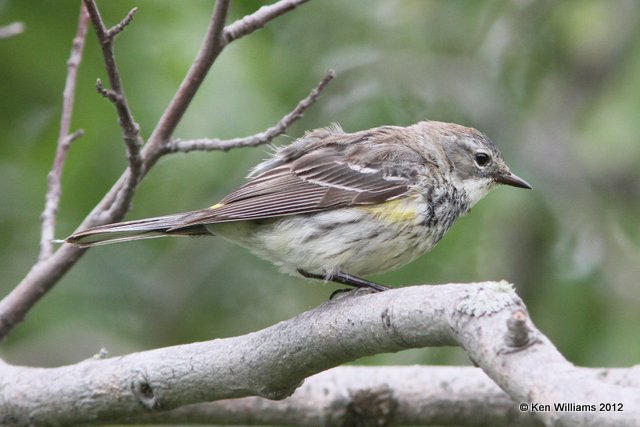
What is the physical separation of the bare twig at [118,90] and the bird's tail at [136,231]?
0.88ft

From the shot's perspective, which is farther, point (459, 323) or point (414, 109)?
point (414, 109)

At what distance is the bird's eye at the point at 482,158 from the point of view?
6.16 metres

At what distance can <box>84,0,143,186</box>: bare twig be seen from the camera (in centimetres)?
411

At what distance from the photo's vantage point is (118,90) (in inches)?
167

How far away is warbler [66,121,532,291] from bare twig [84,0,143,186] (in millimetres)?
421

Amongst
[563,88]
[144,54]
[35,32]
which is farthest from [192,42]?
[563,88]

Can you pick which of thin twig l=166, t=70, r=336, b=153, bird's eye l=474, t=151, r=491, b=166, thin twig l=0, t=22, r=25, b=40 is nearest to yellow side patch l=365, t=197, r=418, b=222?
thin twig l=166, t=70, r=336, b=153

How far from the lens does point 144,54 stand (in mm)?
6418

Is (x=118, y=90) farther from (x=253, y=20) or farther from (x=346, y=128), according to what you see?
(x=346, y=128)

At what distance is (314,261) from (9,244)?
3.30 meters

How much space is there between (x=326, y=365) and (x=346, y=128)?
356 centimetres

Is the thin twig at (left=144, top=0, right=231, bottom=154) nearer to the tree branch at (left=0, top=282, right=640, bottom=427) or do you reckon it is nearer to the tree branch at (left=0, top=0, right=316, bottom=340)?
the tree branch at (left=0, top=0, right=316, bottom=340)

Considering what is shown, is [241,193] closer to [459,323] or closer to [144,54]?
[144,54]

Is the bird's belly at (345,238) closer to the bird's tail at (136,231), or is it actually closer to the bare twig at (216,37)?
the bird's tail at (136,231)
